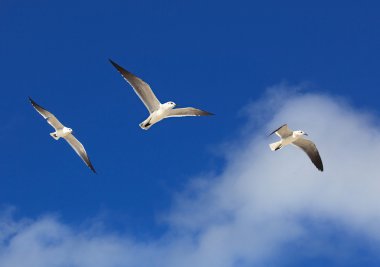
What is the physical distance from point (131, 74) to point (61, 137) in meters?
7.94

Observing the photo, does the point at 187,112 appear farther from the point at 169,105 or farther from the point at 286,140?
the point at 286,140

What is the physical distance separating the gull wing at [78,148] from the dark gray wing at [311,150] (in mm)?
11044

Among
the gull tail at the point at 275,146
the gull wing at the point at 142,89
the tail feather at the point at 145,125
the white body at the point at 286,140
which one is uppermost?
the gull wing at the point at 142,89

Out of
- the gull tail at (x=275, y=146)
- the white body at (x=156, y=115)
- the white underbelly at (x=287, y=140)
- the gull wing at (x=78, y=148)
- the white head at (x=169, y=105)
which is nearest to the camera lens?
the white body at (x=156, y=115)

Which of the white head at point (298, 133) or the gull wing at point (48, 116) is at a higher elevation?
the gull wing at point (48, 116)

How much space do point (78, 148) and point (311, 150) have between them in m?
12.5

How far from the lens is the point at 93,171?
4300 cm

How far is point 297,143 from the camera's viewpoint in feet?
134

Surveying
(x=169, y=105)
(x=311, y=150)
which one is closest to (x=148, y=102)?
(x=169, y=105)

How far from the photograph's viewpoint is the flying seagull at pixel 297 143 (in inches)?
1551

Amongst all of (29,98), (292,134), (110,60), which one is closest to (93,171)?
(29,98)

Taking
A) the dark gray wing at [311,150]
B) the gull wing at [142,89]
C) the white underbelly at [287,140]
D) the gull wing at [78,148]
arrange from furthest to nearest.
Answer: the gull wing at [78,148]
the dark gray wing at [311,150]
the white underbelly at [287,140]
the gull wing at [142,89]

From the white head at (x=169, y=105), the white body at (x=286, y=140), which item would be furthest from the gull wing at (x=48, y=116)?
the white body at (x=286, y=140)

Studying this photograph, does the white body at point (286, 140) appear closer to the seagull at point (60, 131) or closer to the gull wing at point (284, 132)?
the gull wing at point (284, 132)
